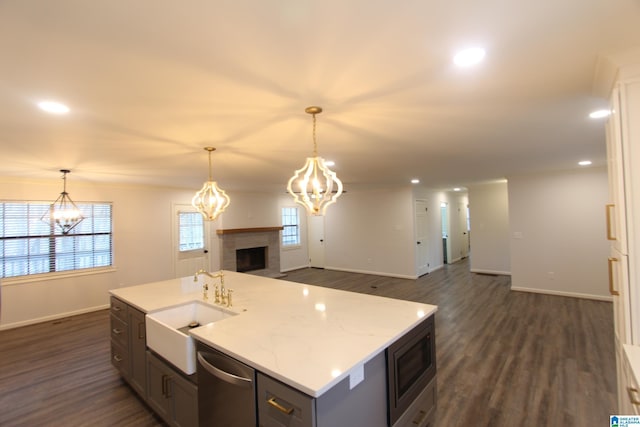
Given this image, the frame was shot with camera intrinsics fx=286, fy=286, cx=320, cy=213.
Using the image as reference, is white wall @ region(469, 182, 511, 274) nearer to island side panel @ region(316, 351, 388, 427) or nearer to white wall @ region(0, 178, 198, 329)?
island side panel @ region(316, 351, 388, 427)

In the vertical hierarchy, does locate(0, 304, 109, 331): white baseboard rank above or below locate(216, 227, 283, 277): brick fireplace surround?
below

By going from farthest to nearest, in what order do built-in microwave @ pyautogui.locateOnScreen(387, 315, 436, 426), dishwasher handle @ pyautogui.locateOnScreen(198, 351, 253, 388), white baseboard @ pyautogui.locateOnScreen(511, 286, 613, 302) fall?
white baseboard @ pyautogui.locateOnScreen(511, 286, 613, 302), built-in microwave @ pyautogui.locateOnScreen(387, 315, 436, 426), dishwasher handle @ pyautogui.locateOnScreen(198, 351, 253, 388)

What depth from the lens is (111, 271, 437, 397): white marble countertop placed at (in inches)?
52.9

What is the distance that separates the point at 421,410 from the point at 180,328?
2.04 m

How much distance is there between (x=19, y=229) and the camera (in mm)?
4594

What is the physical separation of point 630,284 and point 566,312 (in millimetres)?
3940

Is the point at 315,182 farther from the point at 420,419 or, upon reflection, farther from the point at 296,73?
the point at 420,419

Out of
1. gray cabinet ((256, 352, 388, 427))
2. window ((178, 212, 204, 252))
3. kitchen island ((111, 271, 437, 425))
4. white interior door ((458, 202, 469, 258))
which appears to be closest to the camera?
gray cabinet ((256, 352, 388, 427))

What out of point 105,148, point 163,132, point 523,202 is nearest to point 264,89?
point 163,132

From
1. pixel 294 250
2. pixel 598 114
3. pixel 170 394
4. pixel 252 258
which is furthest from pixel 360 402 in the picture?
pixel 294 250

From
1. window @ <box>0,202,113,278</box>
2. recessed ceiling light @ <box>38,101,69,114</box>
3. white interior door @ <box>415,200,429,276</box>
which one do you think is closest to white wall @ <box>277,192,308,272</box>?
white interior door @ <box>415,200,429,276</box>

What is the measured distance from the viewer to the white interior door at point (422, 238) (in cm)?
719

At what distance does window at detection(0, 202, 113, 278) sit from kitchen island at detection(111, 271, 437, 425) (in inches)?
127

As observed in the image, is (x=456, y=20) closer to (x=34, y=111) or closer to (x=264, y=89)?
(x=264, y=89)
